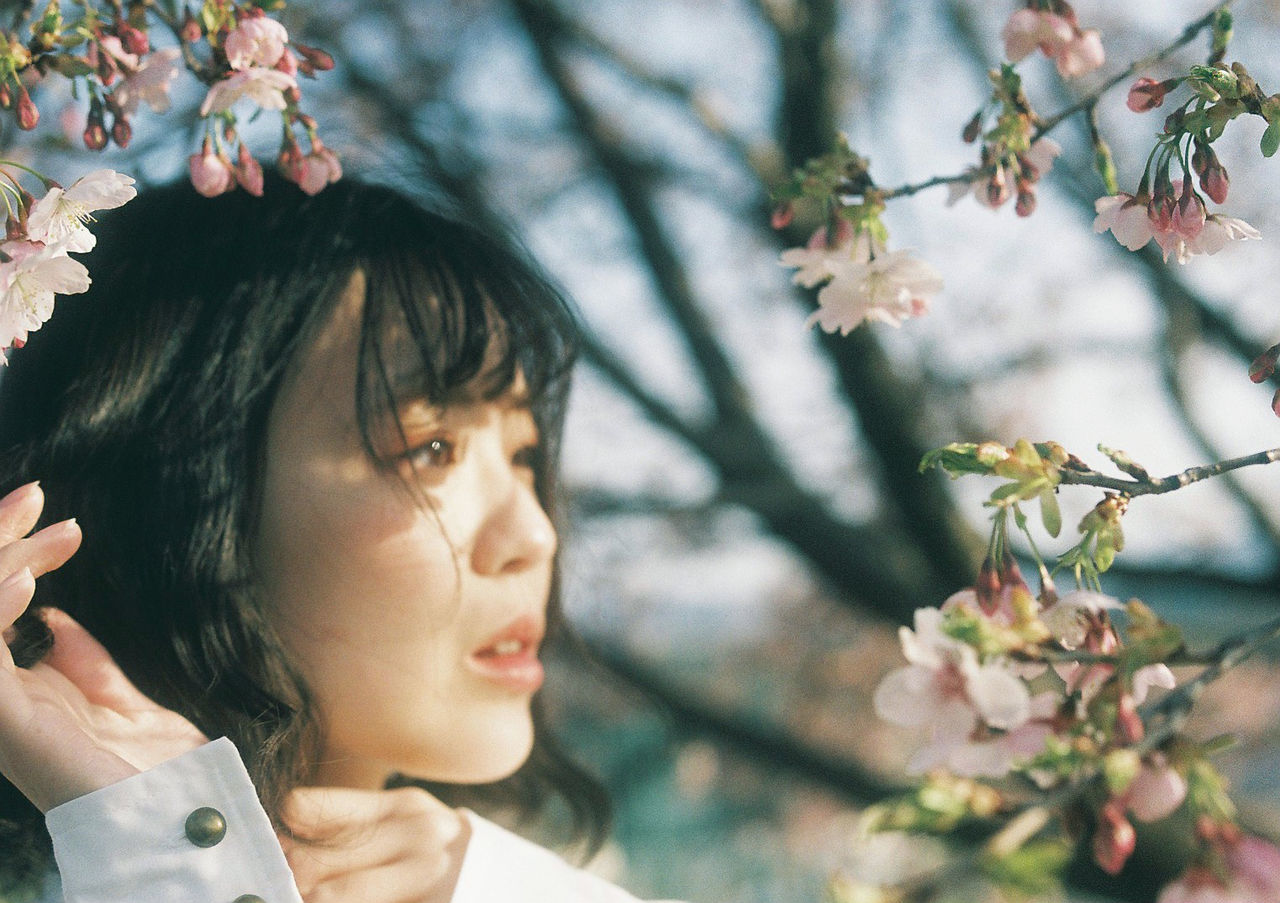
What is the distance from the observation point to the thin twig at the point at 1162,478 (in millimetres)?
607

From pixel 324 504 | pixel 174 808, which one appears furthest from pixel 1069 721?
pixel 324 504

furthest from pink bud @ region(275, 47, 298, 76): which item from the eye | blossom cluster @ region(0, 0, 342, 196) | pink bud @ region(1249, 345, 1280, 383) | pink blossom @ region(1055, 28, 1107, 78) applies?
pink bud @ region(1249, 345, 1280, 383)

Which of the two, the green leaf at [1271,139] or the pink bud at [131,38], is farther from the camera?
the pink bud at [131,38]

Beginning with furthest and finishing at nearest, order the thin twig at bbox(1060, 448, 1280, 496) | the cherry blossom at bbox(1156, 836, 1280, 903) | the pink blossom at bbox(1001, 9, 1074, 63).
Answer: the pink blossom at bbox(1001, 9, 1074, 63) < the thin twig at bbox(1060, 448, 1280, 496) < the cherry blossom at bbox(1156, 836, 1280, 903)

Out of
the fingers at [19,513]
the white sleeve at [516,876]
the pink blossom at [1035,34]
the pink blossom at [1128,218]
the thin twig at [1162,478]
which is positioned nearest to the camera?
the thin twig at [1162,478]

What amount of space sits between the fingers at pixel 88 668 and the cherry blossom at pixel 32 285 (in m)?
0.32

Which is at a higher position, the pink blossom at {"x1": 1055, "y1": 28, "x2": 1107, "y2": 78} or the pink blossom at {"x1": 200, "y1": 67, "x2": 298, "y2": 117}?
the pink blossom at {"x1": 1055, "y1": 28, "x2": 1107, "y2": 78}

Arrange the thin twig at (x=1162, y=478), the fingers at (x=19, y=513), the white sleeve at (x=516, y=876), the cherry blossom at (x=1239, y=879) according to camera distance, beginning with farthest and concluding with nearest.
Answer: the white sleeve at (x=516, y=876) → the fingers at (x=19, y=513) → the thin twig at (x=1162, y=478) → the cherry blossom at (x=1239, y=879)

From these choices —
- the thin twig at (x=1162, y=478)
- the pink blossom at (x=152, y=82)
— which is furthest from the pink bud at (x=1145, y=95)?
the pink blossom at (x=152, y=82)

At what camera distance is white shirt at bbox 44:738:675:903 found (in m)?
0.82

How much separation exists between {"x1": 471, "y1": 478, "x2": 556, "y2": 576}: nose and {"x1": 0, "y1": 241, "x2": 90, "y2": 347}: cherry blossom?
18.0 inches

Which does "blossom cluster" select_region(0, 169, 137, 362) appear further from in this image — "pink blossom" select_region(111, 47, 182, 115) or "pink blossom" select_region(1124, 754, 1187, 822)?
"pink blossom" select_region(1124, 754, 1187, 822)

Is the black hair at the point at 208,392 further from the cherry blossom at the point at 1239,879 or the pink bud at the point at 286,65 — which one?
the cherry blossom at the point at 1239,879

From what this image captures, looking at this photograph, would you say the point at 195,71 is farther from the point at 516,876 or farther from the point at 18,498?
the point at 516,876
